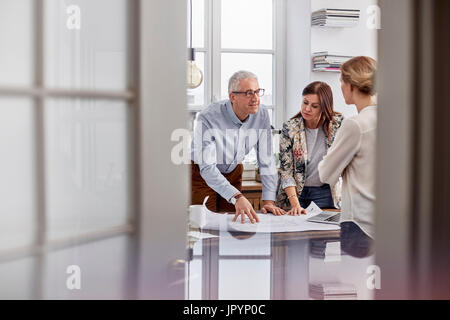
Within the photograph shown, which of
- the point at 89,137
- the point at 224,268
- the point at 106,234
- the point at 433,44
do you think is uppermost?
the point at 433,44

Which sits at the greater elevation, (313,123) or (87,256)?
(313,123)

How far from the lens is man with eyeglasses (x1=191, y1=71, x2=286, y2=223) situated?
204cm

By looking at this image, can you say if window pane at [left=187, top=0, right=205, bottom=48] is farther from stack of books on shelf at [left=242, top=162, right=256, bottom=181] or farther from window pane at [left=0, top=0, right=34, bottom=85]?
window pane at [left=0, top=0, right=34, bottom=85]

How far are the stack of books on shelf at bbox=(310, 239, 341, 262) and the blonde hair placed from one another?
47 centimetres

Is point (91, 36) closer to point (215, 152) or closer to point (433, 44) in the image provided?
point (433, 44)

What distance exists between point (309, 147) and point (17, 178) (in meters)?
1.62

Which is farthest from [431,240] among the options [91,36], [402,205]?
[91,36]

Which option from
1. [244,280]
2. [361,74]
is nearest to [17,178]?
[244,280]

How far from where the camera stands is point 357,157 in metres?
1.40

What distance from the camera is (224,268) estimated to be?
3.22 feet

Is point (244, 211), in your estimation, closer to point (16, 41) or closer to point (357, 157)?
point (357, 157)

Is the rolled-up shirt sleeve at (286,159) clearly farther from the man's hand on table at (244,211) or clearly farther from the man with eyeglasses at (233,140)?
the man's hand on table at (244,211)

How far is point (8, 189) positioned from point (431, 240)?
2.30ft

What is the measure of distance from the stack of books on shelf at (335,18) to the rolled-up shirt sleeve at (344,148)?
1.49 meters
